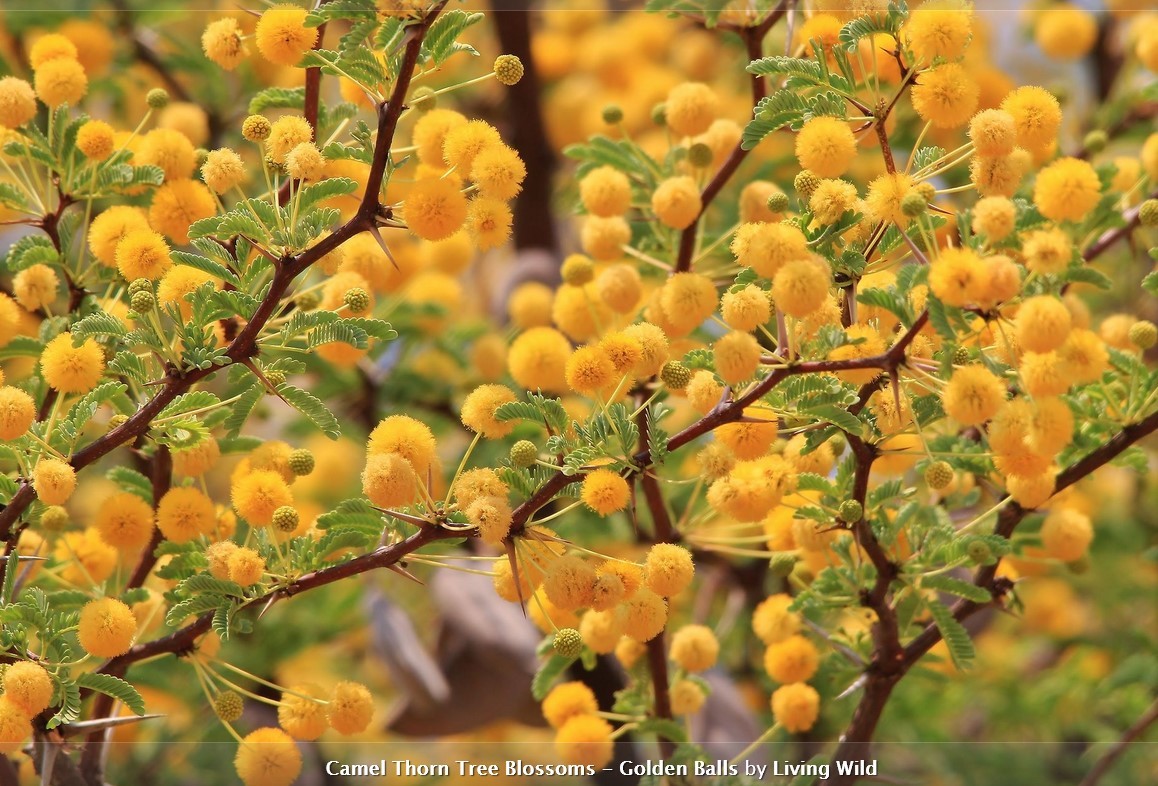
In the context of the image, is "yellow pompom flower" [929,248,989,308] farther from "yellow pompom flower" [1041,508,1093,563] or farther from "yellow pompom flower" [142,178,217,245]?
"yellow pompom flower" [142,178,217,245]

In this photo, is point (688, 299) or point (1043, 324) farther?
point (688, 299)

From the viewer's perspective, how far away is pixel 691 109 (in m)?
2.88

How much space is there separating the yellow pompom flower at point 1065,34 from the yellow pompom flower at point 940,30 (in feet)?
A: 8.34

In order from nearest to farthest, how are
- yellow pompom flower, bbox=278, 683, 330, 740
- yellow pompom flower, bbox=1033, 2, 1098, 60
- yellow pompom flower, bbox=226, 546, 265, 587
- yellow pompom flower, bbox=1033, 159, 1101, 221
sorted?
yellow pompom flower, bbox=1033, 159, 1101, 221 → yellow pompom flower, bbox=226, 546, 265, 587 → yellow pompom flower, bbox=278, 683, 330, 740 → yellow pompom flower, bbox=1033, 2, 1098, 60

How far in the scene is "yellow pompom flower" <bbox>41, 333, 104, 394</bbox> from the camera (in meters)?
2.34

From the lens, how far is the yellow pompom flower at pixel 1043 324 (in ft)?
6.44

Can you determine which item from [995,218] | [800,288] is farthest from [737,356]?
[995,218]

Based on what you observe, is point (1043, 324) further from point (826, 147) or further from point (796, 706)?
point (796, 706)

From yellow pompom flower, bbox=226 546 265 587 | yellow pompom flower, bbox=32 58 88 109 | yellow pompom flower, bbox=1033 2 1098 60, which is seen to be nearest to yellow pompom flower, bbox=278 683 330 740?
yellow pompom flower, bbox=226 546 265 587

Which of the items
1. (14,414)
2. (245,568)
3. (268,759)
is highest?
(14,414)

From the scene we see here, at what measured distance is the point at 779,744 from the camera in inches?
143

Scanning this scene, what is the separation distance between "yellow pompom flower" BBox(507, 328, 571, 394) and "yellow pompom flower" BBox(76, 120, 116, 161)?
37.6 inches

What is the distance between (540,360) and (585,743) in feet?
2.65

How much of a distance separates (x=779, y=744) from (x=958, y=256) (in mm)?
2011
